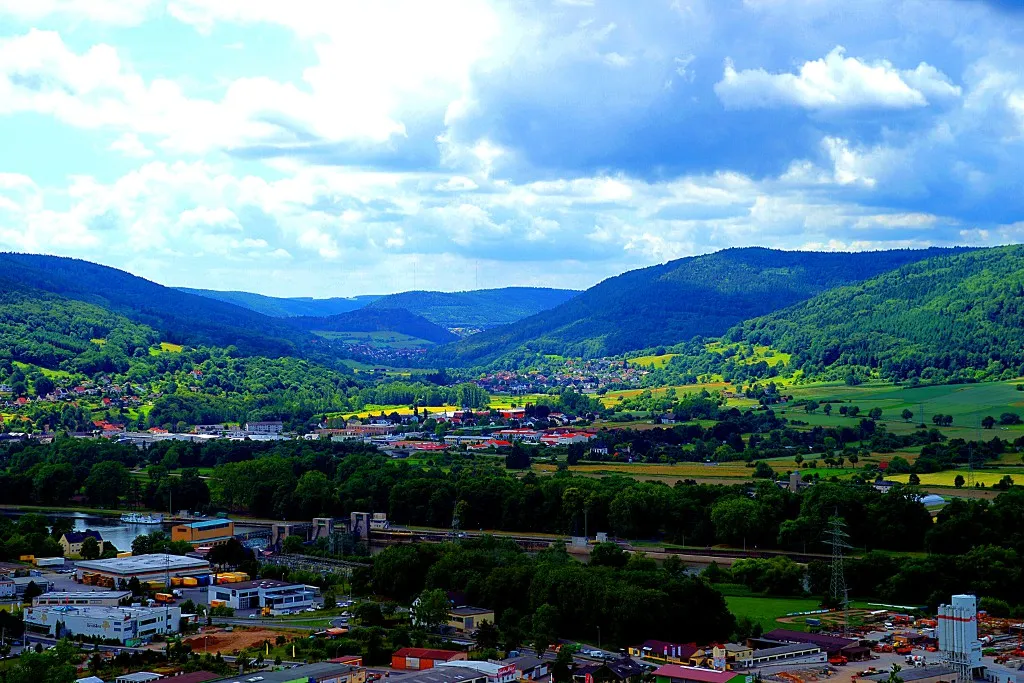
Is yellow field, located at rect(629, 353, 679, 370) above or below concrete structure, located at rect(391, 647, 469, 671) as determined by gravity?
above

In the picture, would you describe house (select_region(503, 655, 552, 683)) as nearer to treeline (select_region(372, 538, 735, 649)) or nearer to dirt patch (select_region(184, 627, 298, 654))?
treeline (select_region(372, 538, 735, 649))

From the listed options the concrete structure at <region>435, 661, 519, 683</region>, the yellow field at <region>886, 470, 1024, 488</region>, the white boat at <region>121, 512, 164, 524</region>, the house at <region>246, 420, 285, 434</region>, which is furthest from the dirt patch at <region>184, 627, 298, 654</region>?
the house at <region>246, 420, 285, 434</region>

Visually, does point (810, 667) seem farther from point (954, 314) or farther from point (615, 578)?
→ point (954, 314)

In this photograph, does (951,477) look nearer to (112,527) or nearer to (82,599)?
(112,527)

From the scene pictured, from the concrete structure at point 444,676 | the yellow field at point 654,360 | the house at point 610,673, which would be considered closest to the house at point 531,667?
the house at point 610,673

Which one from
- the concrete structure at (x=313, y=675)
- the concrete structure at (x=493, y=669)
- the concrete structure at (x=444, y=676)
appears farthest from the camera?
the concrete structure at (x=493, y=669)

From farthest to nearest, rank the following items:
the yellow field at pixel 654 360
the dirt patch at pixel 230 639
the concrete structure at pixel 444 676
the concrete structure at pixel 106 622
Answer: the yellow field at pixel 654 360, the concrete structure at pixel 106 622, the dirt patch at pixel 230 639, the concrete structure at pixel 444 676

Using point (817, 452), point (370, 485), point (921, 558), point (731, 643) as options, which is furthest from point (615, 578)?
point (817, 452)

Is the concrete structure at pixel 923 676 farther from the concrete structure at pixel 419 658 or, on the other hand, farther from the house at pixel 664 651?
the concrete structure at pixel 419 658
